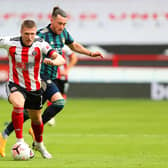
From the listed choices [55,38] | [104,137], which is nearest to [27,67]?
[55,38]

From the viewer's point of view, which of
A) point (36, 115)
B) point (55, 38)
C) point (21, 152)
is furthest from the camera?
point (55, 38)

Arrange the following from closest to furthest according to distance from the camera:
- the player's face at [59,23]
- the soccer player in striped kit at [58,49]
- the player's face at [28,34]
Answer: the player's face at [28,34] < the soccer player in striped kit at [58,49] < the player's face at [59,23]

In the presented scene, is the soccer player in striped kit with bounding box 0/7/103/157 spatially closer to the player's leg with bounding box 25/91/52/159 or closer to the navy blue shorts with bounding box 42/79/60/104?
the navy blue shorts with bounding box 42/79/60/104

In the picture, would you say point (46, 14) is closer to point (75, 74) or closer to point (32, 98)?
point (75, 74)

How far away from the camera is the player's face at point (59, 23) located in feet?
36.1

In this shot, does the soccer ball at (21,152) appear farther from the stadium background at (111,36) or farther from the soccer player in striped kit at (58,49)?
the stadium background at (111,36)

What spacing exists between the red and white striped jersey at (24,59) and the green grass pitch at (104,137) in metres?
0.97

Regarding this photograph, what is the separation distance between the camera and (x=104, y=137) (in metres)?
12.5

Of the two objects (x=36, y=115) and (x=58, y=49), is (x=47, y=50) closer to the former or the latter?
(x=36, y=115)

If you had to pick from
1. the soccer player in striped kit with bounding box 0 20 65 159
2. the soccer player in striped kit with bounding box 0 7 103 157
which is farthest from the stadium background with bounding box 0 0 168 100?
the soccer player in striped kit with bounding box 0 20 65 159

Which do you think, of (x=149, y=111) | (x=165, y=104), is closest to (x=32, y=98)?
(x=149, y=111)

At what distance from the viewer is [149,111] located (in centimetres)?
1833

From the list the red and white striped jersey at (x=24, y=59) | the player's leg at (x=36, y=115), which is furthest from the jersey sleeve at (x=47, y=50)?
the player's leg at (x=36, y=115)

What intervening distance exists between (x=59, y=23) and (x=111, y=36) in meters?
13.7
